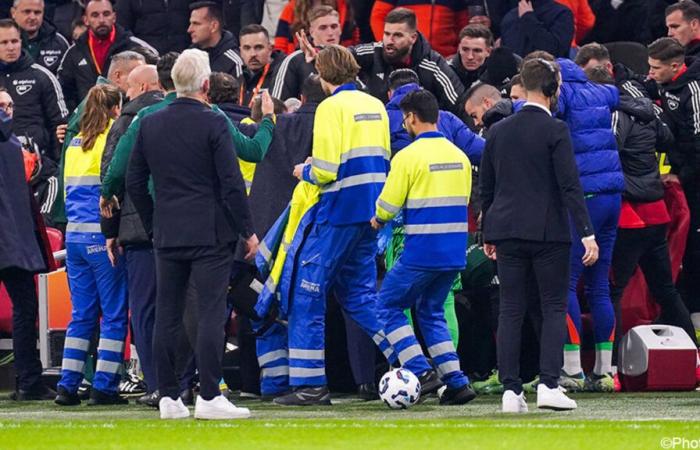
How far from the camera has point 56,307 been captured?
1345 centimetres

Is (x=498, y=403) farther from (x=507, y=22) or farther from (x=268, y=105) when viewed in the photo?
(x=507, y=22)

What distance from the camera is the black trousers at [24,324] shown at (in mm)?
12875

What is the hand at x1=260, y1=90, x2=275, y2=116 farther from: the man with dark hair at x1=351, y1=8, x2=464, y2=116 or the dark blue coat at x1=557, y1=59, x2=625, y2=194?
the man with dark hair at x1=351, y1=8, x2=464, y2=116

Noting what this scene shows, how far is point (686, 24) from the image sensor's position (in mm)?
15055

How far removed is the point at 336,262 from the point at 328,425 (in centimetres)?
185

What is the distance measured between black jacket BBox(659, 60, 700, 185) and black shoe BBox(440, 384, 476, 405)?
3.57 m

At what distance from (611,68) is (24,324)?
4.82 meters

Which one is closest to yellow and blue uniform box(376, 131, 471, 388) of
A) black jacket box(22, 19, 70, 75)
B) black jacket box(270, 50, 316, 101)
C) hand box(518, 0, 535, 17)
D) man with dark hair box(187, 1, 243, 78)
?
black jacket box(270, 50, 316, 101)

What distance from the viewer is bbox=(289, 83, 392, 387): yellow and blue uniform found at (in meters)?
11.5

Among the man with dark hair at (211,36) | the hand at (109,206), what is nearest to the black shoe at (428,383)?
the hand at (109,206)

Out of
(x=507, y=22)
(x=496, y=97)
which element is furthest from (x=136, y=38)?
(x=496, y=97)

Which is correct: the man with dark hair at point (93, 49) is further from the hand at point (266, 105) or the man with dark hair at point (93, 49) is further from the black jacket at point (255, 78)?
the hand at point (266, 105)

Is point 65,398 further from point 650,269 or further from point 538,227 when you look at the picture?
point 650,269

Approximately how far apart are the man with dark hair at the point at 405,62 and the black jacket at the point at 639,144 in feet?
5.20
